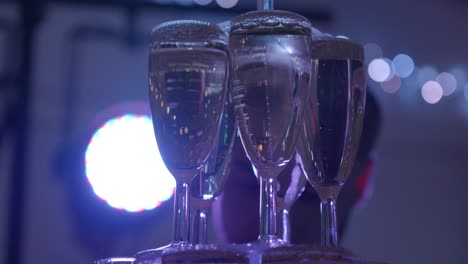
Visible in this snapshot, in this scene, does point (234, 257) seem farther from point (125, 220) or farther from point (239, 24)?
point (125, 220)

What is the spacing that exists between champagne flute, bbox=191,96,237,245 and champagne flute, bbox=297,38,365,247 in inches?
4.4

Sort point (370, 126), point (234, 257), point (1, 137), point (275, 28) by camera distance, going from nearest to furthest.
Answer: point (234, 257), point (275, 28), point (370, 126), point (1, 137)

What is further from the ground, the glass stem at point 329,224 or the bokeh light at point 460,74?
the bokeh light at point 460,74

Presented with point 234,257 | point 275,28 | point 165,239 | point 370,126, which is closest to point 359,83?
point 275,28

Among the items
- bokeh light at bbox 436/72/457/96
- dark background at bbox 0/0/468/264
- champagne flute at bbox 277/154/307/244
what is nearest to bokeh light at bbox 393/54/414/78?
dark background at bbox 0/0/468/264

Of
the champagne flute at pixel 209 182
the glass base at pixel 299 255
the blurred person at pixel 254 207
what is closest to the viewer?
the glass base at pixel 299 255

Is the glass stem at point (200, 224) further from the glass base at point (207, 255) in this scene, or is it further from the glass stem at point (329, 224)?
the glass base at point (207, 255)

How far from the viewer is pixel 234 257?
48 cm

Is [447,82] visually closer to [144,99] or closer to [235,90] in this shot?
[144,99]

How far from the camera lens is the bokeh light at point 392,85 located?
3781mm

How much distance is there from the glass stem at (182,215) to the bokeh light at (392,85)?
3.26m

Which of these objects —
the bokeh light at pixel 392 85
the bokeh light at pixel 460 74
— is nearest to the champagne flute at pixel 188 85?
the bokeh light at pixel 392 85

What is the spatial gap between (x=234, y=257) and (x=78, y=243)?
306 cm

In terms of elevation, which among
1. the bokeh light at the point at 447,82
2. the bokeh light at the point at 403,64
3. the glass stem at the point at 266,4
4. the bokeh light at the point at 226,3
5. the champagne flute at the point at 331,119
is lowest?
the champagne flute at the point at 331,119
